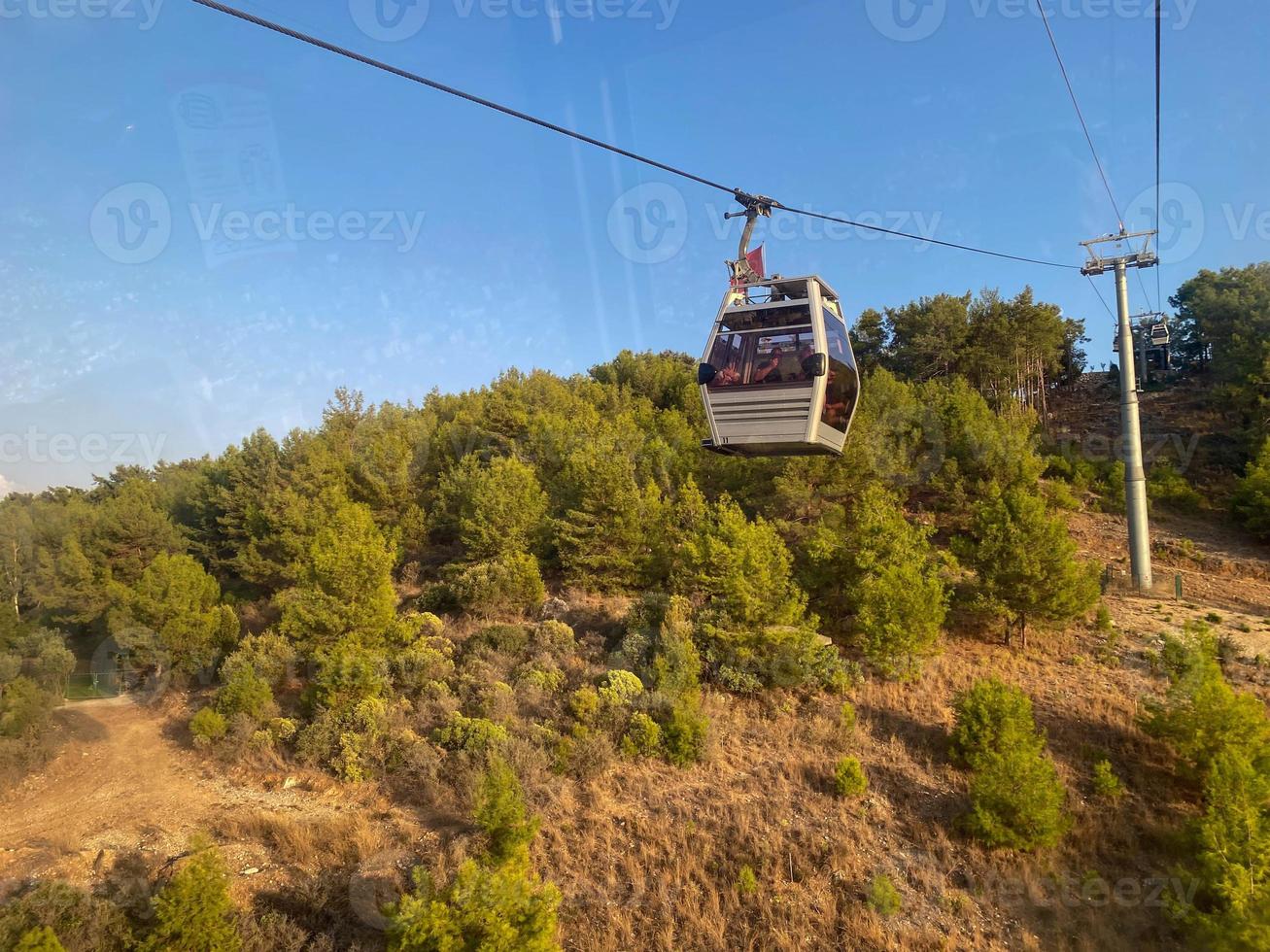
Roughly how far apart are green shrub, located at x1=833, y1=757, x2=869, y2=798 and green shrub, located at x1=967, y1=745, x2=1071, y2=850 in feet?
6.42

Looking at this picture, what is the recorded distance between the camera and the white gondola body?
837 cm

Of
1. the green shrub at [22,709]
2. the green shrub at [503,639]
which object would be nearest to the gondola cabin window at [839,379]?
the green shrub at [503,639]

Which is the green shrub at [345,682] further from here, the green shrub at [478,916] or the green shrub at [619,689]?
the green shrub at [478,916]

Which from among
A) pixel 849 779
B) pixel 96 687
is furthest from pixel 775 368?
pixel 96 687

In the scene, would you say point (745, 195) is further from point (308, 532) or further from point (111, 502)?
point (111, 502)

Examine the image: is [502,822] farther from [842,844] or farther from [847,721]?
[847,721]

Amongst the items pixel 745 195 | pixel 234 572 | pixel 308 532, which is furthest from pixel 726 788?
pixel 234 572

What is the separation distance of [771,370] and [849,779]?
8.78 metres

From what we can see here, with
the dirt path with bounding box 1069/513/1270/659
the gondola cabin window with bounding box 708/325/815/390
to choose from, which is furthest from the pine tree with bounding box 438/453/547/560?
the dirt path with bounding box 1069/513/1270/659

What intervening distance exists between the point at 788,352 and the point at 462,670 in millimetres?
14954

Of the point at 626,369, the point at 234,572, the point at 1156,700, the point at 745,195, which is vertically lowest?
the point at 1156,700

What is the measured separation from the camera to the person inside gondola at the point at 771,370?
28.1ft

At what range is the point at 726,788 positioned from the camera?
1312 cm

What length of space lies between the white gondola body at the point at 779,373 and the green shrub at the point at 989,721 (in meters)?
7.61
